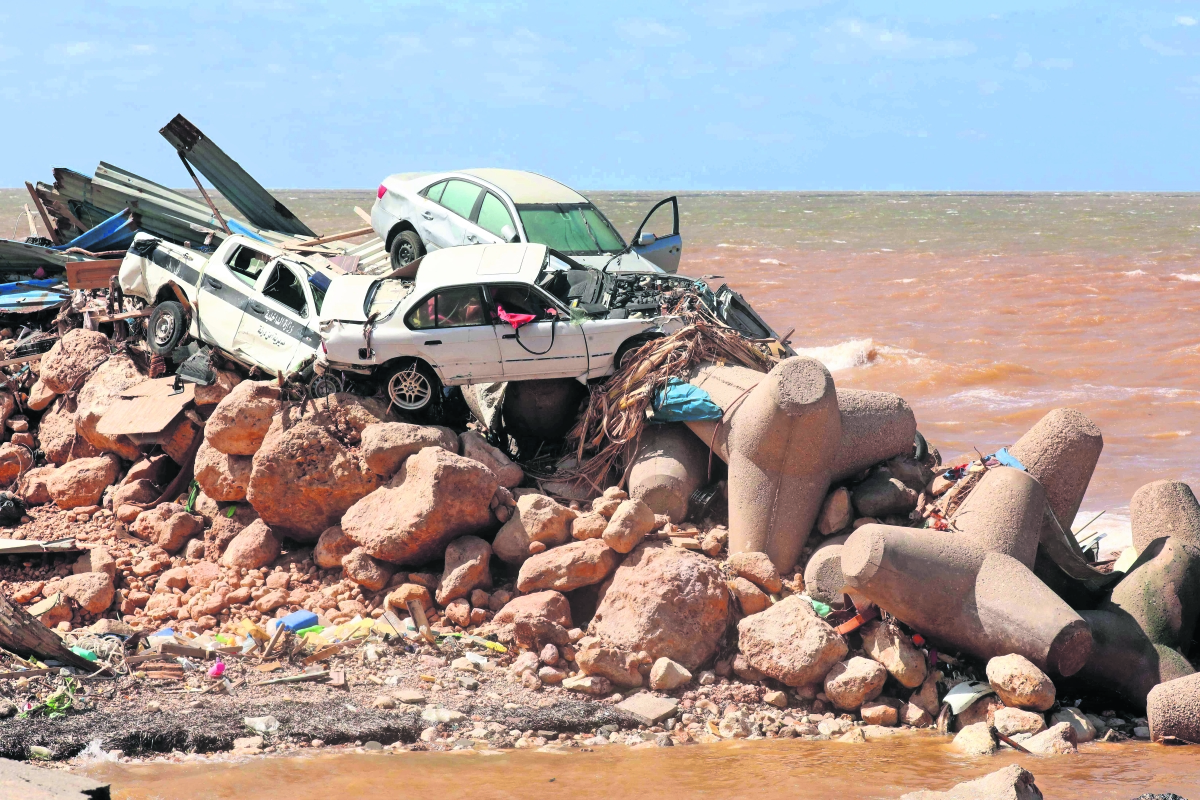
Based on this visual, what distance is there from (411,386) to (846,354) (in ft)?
49.0

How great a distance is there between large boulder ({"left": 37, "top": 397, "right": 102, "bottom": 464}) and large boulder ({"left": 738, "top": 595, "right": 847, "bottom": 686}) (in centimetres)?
716

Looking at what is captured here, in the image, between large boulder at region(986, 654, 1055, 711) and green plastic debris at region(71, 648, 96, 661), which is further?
green plastic debris at region(71, 648, 96, 661)

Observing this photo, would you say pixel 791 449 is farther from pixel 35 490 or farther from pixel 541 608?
pixel 35 490

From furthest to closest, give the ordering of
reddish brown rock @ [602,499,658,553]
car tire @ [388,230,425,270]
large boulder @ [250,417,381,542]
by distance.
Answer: car tire @ [388,230,425,270]
large boulder @ [250,417,381,542]
reddish brown rock @ [602,499,658,553]

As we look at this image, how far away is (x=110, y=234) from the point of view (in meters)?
14.9

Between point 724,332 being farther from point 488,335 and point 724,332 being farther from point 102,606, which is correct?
point 102,606

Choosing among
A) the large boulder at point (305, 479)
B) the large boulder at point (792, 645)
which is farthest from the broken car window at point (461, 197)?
the large boulder at point (792, 645)

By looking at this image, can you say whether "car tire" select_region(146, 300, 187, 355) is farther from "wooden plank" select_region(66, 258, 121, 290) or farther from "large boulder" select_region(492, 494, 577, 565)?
"large boulder" select_region(492, 494, 577, 565)

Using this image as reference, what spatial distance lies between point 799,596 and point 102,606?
5.42m

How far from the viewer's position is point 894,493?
8.71m

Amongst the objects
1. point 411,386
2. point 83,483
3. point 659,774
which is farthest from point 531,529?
point 83,483

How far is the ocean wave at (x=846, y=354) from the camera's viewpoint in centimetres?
2248

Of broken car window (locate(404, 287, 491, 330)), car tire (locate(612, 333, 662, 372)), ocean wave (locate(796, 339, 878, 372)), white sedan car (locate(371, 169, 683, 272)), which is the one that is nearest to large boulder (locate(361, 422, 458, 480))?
broken car window (locate(404, 287, 491, 330))

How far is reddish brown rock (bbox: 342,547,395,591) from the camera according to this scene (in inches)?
338
